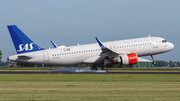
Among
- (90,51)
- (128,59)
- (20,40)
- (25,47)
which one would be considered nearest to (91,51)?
(90,51)

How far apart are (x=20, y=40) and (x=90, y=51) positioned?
12.2m

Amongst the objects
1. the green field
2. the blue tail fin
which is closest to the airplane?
the blue tail fin

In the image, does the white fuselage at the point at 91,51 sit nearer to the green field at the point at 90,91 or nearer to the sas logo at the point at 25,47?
the sas logo at the point at 25,47

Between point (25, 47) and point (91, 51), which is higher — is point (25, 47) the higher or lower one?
the higher one

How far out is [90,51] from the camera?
50.2m

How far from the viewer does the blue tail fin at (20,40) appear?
4722 centimetres

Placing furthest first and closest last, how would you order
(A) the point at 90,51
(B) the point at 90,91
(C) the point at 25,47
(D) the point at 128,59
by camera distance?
(A) the point at 90,51, (C) the point at 25,47, (D) the point at 128,59, (B) the point at 90,91

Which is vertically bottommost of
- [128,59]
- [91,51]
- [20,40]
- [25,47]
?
[128,59]

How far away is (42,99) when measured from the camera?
16.5 meters

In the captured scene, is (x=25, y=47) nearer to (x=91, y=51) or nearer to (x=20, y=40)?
(x=20, y=40)

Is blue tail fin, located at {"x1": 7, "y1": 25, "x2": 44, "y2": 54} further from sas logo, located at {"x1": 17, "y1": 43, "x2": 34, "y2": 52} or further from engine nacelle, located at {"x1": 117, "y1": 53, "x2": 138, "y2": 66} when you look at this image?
engine nacelle, located at {"x1": 117, "y1": 53, "x2": 138, "y2": 66}

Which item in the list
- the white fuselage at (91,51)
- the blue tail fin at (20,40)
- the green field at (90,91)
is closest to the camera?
the green field at (90,91)

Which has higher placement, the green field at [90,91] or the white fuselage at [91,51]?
the white fuselage at [91,51]

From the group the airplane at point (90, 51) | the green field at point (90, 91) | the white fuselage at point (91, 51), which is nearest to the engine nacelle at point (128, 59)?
the airplane at point (90, 51)
